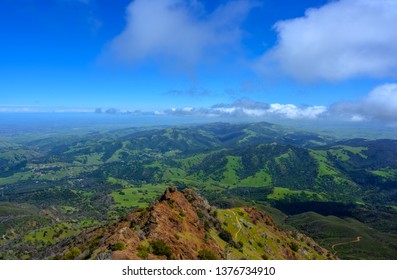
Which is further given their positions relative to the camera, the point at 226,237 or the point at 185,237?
the point at 226,237

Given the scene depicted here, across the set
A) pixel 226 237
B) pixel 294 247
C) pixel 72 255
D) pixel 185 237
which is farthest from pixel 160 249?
pixel 294 247

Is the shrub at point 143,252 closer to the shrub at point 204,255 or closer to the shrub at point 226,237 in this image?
the shrub at point 204,255

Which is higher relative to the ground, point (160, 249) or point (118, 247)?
point (118, 247)

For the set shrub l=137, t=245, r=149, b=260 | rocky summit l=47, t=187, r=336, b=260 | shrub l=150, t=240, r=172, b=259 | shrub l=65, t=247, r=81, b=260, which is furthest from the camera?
shrub l=65, t=247, r=81, b=260

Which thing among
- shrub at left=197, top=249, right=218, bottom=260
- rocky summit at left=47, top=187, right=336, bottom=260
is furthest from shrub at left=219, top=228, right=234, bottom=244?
shrub at left=197, top=249, right=218, bottom=260

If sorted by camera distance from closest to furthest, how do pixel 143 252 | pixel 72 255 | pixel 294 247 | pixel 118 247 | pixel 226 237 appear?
pixel 118 247 < pixel 143 252 < pixel 72 255 < pixel 226 237 < pixel 294 247

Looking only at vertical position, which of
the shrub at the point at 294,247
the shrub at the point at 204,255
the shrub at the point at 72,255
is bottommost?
the shrub at the point at 294,247

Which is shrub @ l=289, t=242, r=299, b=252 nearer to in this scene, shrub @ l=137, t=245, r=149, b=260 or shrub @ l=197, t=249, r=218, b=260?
shrub @ l=197, t=249, r=218, b=260

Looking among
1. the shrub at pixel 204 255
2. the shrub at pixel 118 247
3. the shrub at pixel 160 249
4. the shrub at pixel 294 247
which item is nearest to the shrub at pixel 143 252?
the shrub at pixel 160 249

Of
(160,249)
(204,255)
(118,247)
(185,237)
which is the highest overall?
(118,247)

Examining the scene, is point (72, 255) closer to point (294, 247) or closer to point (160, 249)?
point (160, 249)
